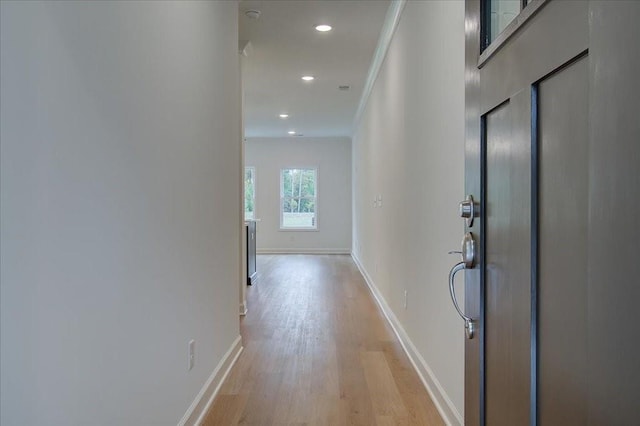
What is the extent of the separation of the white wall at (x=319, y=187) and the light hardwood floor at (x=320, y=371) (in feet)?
18.9

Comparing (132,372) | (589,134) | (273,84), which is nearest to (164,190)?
(132,372)

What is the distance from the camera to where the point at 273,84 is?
632cm

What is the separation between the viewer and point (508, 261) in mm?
956

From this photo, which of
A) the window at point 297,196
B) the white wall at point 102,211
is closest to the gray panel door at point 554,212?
the white wall at point 102,211

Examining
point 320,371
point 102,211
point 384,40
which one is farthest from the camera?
point 384,40

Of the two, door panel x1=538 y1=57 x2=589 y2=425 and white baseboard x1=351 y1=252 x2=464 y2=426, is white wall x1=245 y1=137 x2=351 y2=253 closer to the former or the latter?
white baseboard x1=351 y1=252 x2=464 y2=426

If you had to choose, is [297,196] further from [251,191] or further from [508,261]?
[508,261]

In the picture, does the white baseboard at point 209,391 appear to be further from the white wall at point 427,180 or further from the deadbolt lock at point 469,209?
the deadbolt lock at point 469,209

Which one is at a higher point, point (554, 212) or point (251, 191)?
point (251, 191)

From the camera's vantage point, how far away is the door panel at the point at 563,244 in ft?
2.24

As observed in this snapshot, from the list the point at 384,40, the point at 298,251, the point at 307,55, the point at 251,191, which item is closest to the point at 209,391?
the point at 384,40

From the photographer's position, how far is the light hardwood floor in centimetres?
246

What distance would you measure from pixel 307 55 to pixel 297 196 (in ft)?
21.1

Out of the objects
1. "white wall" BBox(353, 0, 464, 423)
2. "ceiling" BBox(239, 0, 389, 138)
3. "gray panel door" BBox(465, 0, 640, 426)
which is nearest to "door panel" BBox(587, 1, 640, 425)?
"gray panel door" BBox(465, 0, 640, 426)
